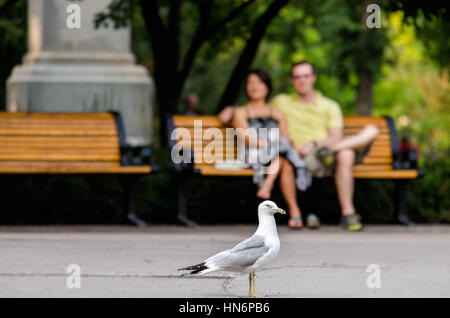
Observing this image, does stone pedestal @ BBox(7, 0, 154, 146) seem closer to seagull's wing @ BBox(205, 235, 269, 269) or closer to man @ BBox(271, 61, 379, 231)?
man @ BBox(271, 61, 379, 231)

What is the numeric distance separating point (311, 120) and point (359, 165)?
0.96m

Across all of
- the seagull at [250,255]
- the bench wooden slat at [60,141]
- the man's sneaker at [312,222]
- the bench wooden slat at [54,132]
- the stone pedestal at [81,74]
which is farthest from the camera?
the stone pedestal at [81,74]

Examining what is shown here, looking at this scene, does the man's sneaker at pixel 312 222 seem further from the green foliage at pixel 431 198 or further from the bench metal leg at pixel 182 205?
the green foliage at pixel 431 198

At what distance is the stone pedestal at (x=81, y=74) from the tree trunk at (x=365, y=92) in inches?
645

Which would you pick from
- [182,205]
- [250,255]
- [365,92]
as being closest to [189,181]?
[182,205]

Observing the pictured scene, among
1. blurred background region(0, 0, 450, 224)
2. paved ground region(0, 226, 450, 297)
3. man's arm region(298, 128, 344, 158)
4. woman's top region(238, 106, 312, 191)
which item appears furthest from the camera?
blurred background region(0, 0, 450, 224)

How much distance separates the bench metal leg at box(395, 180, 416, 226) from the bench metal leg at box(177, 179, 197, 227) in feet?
6.61

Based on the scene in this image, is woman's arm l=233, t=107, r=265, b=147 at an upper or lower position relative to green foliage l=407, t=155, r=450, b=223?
upper

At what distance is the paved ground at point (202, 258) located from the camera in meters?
6.61

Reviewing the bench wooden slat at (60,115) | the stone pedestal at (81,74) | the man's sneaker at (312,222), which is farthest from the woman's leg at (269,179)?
the stone pedestal at (81,74)

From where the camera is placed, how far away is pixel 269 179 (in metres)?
10.5

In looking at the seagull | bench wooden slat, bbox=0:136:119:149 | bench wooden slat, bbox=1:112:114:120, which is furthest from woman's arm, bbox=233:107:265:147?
the seagull

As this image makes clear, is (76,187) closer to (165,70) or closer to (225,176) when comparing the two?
(225,176)

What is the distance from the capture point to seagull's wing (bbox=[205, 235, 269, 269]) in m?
6.10
